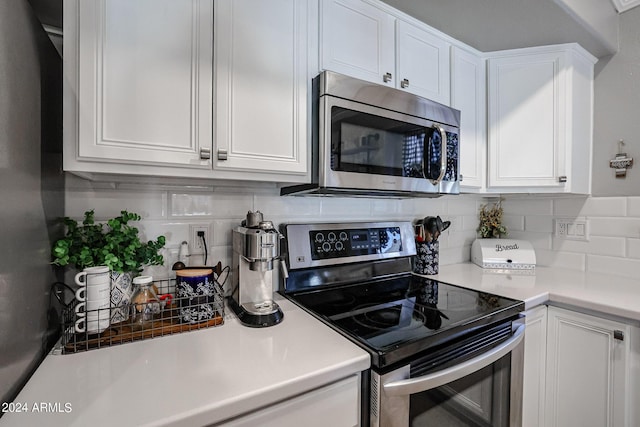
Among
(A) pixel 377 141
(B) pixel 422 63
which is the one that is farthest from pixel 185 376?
(B) pixel 422 63

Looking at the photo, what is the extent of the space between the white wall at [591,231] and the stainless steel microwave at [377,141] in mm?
980

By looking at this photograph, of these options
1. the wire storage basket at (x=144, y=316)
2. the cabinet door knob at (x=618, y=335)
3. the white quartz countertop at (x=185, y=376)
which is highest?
the wire storage basket at (x=144, y=316)

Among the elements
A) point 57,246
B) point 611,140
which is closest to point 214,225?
point 57,246

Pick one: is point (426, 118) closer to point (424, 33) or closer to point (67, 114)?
point (424, 33)

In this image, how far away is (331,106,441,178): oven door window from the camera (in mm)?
1133

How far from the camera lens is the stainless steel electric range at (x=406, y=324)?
83 centimetres

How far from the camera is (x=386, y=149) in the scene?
1246 mm

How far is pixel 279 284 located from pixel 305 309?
0.26 meters

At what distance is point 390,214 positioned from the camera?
1739 mm

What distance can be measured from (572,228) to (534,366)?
1.00 m

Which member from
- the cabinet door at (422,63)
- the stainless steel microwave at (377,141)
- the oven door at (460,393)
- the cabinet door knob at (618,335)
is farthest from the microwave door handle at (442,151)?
the cabinet door knob at (618,335)

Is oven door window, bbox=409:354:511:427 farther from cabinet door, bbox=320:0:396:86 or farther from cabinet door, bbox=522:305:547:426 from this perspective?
cabinet door, bbox=320:0:396:86

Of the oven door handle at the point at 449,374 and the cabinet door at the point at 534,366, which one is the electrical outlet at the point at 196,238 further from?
the cabinet door at the point at 534,366

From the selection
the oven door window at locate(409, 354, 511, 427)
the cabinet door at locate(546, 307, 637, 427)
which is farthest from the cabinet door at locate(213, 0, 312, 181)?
the cabinet door at locate(546, 307, 637, 427)
